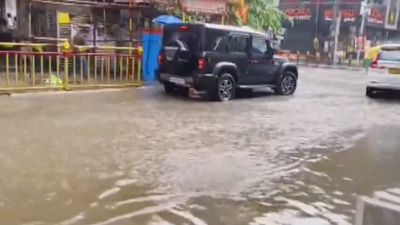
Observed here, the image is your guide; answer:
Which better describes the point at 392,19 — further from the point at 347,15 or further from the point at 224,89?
the point at 224,89

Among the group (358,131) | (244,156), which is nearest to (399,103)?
(358,131)

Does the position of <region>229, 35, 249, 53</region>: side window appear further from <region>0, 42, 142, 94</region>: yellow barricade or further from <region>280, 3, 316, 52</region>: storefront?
<region>280, 3, 316, 52</region>: storefront

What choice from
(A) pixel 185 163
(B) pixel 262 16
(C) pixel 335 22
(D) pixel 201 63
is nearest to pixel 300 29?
(C) pixel 335 22

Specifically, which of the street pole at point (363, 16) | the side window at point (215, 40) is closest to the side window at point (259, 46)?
the side window at point (215, 40)

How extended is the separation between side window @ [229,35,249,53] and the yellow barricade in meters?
3.14

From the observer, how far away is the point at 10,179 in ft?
16.4

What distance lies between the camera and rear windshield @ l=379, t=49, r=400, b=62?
12.8m

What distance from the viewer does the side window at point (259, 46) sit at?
40.2 feet

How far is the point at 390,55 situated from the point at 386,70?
427 mm

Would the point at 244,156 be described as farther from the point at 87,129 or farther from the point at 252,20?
the point at 252,20

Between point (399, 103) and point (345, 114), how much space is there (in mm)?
3049

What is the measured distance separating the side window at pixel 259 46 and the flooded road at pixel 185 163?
93.8 inches

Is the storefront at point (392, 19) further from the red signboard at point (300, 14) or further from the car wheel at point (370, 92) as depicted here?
the car wheel at point (370, 92)

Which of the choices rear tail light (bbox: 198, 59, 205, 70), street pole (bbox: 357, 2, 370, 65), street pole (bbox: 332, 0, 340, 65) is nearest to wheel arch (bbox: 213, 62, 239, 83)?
rear tail light (bbox: 198, 59, 205, 70)
